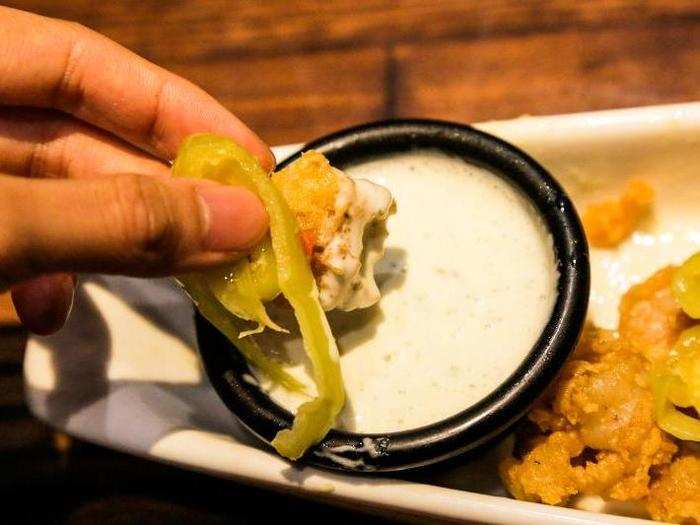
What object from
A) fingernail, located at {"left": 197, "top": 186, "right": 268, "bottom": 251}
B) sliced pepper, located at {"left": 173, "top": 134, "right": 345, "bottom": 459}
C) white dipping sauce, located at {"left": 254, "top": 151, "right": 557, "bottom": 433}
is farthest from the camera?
white dipping sauce, located at {"left": 254, "top": 151, "right": 557, "bottom": 433}

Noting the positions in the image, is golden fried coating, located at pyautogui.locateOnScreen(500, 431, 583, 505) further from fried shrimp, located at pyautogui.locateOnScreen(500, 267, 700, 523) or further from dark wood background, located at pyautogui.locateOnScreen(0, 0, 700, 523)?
Result: dark wood background, located at pyautogui.locateOnScreen(0, 0, 700, 523)

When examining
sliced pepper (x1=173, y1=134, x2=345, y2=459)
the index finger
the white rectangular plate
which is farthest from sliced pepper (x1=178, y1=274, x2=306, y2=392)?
the index finger

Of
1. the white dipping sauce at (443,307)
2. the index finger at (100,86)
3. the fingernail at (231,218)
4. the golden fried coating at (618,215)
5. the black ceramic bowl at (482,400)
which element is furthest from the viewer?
the golden fried coating at (618,215)

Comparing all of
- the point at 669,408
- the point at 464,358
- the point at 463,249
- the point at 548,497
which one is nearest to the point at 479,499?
the point at 548,497

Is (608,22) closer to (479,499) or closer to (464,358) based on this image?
(464,358)

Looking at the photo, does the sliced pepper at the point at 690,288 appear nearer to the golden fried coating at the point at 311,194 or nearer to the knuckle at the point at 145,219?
the golden fried coating at the point at 311,194

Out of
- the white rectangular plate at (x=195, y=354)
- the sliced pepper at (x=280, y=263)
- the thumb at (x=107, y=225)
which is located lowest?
the white rectangular plate at (x=195, y=354)

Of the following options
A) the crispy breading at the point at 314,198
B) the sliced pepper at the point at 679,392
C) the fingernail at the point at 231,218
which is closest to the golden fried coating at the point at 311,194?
the crispy breading at the point at 314,198

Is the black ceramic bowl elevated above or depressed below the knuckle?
below
